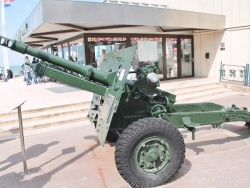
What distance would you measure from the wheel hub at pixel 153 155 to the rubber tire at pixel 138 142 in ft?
0.17

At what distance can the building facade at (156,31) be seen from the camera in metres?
8.68

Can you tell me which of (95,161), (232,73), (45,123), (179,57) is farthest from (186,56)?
(95,161)

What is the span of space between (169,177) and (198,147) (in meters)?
1.65

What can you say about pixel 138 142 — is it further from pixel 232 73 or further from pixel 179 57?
pixel 179 57

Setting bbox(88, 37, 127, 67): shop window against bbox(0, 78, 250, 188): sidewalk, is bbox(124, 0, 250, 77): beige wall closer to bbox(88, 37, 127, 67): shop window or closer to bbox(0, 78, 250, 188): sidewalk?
bbox(88, 37, 127, 67): shop window

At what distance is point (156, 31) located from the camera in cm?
1276

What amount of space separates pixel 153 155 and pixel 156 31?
33.4 ft

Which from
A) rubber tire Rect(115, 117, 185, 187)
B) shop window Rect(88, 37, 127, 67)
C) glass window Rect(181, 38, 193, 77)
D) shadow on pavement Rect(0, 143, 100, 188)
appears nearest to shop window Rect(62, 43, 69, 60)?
shop window Rect(88, 37, 127, 67)

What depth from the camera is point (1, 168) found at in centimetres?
443

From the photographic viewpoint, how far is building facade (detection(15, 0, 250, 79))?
28.5ft

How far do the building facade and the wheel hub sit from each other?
19.2ft

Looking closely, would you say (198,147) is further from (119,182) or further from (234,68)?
(234,68)

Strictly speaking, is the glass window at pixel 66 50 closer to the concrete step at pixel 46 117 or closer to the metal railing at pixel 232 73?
the concrete step at pixel 46 117

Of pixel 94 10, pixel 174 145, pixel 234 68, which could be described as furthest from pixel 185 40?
pixel 174 145
